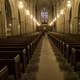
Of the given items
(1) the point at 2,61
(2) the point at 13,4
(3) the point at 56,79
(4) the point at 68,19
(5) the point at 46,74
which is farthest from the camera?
(4) the point at 68,19

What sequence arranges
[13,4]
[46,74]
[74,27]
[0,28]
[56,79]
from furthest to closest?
1. [74,27]
2. [13,4]
3. [0,28]
4. [46,74]
5. [56,79]

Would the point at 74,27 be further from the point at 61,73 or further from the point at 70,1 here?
the point at 61,73

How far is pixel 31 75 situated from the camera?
691 centimetres

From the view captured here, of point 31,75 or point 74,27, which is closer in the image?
point 31,75

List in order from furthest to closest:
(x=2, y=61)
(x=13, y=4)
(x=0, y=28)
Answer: (x=13, y=4) → (x=0, y=28) → (x=2, y=61)

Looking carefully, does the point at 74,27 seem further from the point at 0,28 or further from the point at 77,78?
the point at 77,78

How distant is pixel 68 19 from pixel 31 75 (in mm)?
25985

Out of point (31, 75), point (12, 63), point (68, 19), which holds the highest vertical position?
point (68, 19)

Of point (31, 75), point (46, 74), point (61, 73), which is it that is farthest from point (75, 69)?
point (31, 75)

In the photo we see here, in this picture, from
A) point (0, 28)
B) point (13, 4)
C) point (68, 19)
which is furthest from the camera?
point (68, 19)

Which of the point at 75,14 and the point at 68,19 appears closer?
the point at 75,14

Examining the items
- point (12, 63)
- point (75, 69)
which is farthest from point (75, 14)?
point (12, 63)

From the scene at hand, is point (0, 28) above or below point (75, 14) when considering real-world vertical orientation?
below

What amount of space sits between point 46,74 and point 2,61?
239 centimetres
